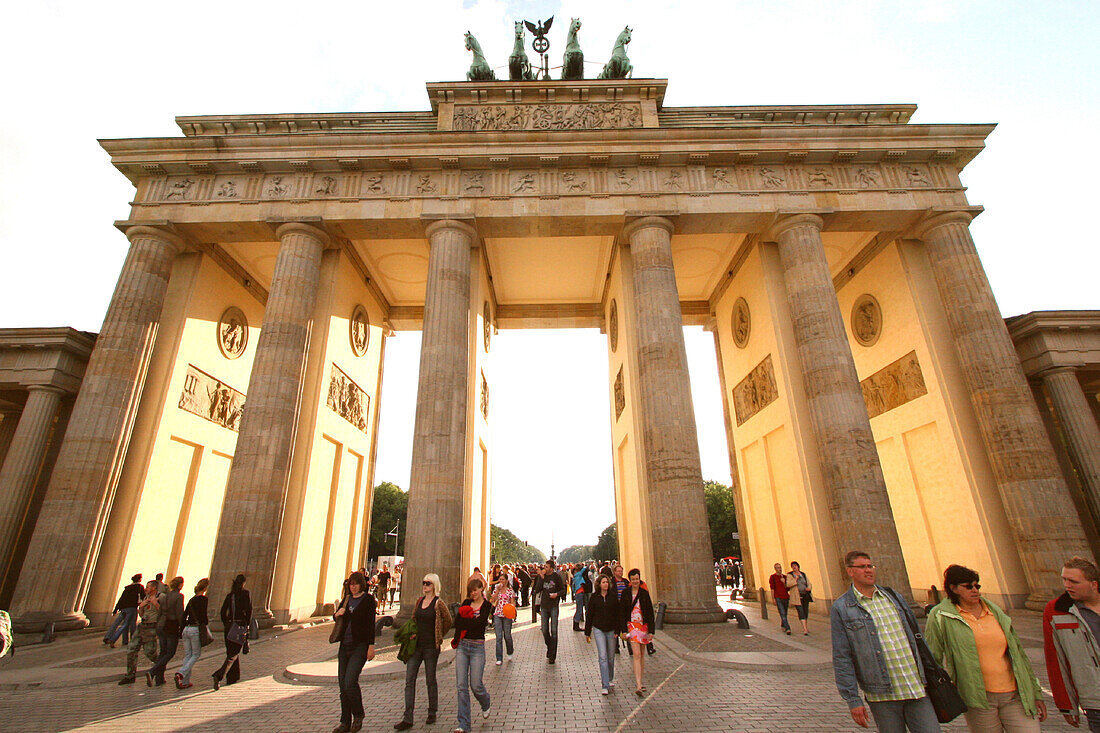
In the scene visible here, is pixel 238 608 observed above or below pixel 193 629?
above

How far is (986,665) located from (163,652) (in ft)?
33.4

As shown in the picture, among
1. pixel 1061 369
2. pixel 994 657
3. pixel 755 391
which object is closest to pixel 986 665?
pixel 994 657

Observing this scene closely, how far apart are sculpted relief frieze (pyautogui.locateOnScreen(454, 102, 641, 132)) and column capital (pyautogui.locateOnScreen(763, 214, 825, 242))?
20.0ft

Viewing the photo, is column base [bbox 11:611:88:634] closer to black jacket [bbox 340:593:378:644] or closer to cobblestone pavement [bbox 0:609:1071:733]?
cobblestone pavement [bbox 0:609:1071:733]

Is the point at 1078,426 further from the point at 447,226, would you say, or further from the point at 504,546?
the point at 504,546

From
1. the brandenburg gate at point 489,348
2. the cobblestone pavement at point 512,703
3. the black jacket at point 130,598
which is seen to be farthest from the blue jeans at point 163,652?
the brandenburg gate at point 489,348

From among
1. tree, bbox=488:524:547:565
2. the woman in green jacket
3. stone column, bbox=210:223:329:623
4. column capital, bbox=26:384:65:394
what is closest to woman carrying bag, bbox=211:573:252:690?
stone column, bbox=210:223:329:623

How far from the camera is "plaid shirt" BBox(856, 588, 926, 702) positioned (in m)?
3.25

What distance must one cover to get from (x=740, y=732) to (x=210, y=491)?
737 inches

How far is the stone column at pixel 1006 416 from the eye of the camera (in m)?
13.2

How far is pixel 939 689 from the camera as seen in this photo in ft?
10.7

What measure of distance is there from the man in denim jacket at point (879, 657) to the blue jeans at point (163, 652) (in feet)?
30.3

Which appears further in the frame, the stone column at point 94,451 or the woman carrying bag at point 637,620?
the stone column at point 94,451

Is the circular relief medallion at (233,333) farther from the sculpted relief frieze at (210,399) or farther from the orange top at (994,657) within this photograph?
the orange top at (994,657)
